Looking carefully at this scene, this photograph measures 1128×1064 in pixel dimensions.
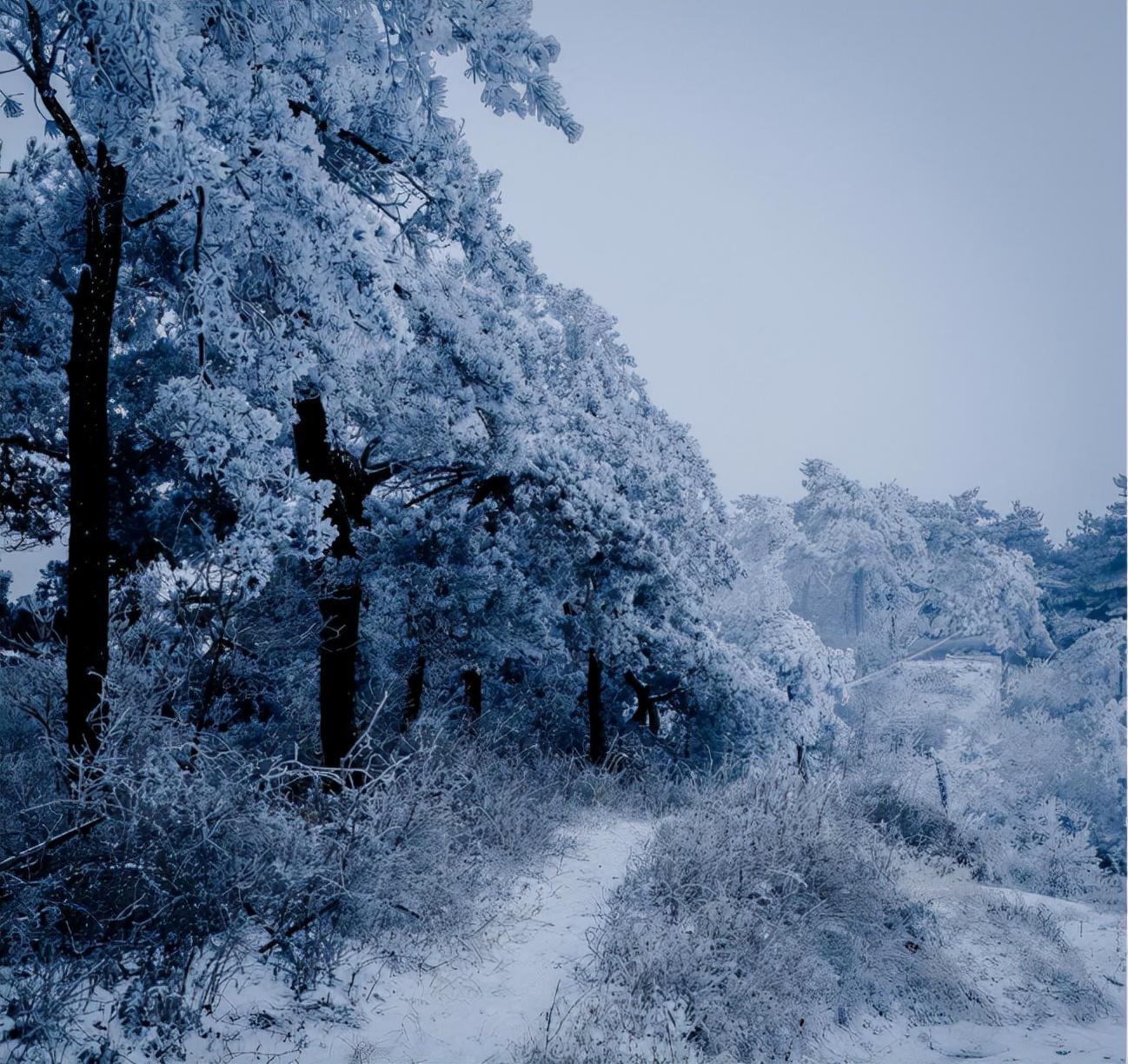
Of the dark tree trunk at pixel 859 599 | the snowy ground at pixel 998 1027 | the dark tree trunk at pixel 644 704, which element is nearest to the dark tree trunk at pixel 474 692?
the dark tree trunk at pixel 644 704

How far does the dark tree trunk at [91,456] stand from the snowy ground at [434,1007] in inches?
78.1

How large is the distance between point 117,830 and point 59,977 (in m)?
0.70

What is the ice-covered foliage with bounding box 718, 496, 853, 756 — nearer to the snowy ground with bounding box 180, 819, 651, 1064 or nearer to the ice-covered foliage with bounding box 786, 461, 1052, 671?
the snowy ground with bounding box 180, 819, 651, 1064

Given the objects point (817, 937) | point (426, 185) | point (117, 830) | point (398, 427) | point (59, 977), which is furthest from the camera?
point (398, 427)

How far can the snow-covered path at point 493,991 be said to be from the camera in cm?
343

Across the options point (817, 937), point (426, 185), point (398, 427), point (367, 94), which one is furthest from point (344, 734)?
point (367, 94)

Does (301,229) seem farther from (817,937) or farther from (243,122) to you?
(817,937)

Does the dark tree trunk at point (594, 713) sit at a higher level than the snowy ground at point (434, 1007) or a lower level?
higher

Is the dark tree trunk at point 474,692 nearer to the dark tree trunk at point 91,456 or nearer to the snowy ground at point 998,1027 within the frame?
the snowy ground at point 998,1027

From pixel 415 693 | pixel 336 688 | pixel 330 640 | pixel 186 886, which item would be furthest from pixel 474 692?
pixel 186 886

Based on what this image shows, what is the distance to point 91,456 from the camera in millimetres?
4484

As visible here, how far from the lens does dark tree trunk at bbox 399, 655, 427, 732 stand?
10336mm

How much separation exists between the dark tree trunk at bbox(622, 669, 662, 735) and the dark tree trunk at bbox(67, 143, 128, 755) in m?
8.75

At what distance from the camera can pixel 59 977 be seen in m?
3.14
